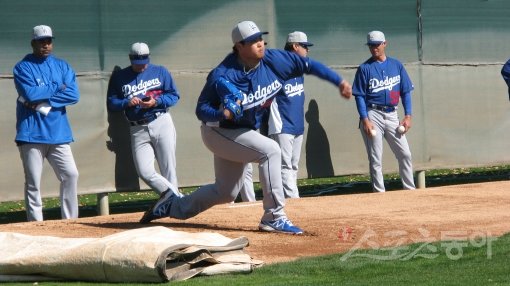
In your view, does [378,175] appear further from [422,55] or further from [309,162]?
[422,55]

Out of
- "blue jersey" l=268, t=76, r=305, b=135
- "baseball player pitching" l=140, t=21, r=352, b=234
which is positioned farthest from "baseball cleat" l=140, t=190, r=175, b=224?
"blue jersey" l=268, t=76, r=305, b=135

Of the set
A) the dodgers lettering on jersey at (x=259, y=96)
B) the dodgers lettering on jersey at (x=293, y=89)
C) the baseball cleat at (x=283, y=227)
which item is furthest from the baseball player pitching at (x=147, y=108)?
the dodgers lettering on jersey at (x=259, y=96)

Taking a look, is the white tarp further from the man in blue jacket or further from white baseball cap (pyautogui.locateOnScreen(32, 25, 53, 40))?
white baseball cap (pyautogui.locateOnScreen(32, 25, 53, 40))

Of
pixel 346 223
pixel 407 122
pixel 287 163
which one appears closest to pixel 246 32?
pixel 346 223

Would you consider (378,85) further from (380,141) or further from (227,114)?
(227,114)

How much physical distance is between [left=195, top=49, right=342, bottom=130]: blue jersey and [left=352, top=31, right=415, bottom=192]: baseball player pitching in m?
4.21

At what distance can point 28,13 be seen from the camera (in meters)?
12.3

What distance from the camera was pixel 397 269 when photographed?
7500 millimetres

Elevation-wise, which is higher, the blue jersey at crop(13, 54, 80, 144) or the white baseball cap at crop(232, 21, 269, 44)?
the white baseball cap at crop(232, 21, 269, 44)

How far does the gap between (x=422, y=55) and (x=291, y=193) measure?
10.4 ft

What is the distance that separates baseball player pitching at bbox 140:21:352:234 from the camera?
9062 mm

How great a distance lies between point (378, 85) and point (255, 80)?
4.61 meters

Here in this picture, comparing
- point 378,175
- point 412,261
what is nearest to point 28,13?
point 378,175

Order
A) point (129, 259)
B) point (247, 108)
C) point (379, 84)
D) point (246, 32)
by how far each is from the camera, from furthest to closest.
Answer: point (379, 84) → point (247, 108) → point (246, 32) → point (129, 259)
